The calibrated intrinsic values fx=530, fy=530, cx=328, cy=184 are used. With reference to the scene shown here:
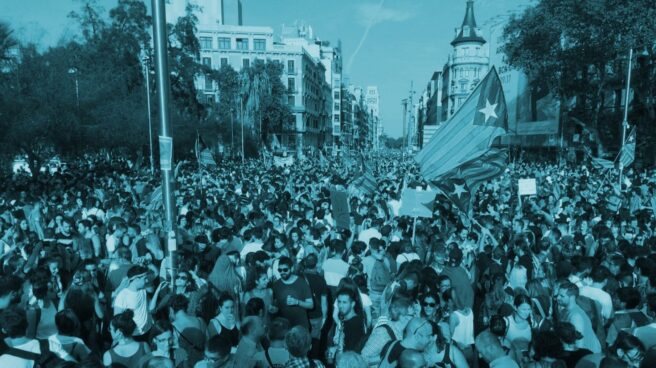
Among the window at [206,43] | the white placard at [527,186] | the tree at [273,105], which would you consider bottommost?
the white placard at [527,186]

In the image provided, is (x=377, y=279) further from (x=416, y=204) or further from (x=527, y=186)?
(x=527, y=186)

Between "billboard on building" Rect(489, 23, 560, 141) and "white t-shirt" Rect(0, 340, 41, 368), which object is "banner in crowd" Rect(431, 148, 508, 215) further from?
"billboard on building" Rect(489, 23, 560, 141)

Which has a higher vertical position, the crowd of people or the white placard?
the white placard

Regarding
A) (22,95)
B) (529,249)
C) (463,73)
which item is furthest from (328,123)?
(529,249)

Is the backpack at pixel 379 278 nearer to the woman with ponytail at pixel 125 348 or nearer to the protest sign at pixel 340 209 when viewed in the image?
the woman with ponytail at pixel 125 348

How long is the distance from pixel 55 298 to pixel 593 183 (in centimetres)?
1768

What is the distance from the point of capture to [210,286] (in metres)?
5.56

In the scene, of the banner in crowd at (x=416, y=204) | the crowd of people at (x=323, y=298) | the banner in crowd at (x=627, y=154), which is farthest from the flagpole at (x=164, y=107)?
the banner in crowd at (x=627, y=154)

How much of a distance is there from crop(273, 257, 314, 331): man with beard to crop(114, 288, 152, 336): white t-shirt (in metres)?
1.30

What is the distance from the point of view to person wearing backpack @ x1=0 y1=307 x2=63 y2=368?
3.71 meters

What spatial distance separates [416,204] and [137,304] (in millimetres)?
4663

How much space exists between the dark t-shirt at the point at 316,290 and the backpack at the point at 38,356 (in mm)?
2405

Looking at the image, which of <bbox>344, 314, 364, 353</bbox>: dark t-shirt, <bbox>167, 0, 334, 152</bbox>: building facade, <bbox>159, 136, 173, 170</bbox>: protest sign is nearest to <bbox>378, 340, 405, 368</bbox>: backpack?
<bbox>344, 314, 364, 353</bbox>: dark t-shirt

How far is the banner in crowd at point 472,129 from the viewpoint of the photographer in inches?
310
